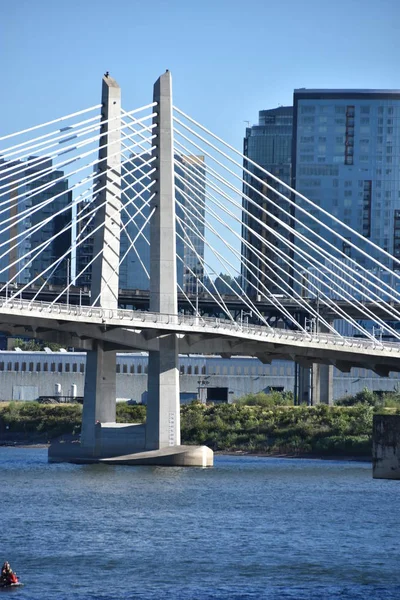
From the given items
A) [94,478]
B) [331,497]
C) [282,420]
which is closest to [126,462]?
[94,478]

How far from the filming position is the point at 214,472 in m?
89.8

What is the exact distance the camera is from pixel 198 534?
59562 millimetres

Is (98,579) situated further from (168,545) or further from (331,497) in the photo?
(331,497)

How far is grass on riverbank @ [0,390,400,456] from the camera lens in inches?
4643

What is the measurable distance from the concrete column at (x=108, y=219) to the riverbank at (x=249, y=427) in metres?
16.6

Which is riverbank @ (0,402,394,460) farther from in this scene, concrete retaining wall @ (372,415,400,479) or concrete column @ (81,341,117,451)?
concrete retaining wall @ (372,415,400,479)

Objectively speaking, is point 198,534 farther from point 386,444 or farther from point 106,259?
point 106,259

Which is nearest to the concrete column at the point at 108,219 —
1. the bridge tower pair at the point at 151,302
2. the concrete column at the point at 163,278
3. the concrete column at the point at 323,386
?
the bridge tower pair at the point at 151,302

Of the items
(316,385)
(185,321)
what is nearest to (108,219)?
(185,321)

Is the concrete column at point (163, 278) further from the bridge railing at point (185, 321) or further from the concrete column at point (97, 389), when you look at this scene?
the concrete column at point (97, 389)

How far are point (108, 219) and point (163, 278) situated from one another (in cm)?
464

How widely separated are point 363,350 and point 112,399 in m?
16.0

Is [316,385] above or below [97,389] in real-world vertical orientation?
above

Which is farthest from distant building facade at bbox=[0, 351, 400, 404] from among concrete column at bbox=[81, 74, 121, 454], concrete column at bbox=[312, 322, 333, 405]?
concrete column at bbox=[81, 74, 121, 454]
